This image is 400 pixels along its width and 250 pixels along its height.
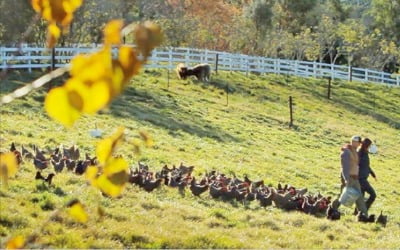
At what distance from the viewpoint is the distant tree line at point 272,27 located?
104 feet

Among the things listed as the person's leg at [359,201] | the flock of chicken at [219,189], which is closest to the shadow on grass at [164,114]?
the flock of chicken at [219,189]

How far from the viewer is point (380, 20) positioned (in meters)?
45.9

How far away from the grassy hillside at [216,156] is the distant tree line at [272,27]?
458 centimetres

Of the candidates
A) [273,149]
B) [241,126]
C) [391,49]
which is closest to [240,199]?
[273,149]

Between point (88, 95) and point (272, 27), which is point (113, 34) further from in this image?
point (272, 27)

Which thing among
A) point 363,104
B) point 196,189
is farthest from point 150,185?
point 363,104

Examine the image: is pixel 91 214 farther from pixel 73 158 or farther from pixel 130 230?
pixel 73 158

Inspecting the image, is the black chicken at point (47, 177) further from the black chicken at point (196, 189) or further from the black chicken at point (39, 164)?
the black chicken at point (196, 189)

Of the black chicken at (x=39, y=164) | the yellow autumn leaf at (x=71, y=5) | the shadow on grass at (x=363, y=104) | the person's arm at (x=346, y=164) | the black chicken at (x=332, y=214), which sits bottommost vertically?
the shadow on grass at (x=363, y=104)

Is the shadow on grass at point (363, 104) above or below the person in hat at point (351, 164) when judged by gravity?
below

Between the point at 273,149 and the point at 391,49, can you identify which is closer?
the point at 273,149

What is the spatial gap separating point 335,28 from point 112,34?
4318 cm

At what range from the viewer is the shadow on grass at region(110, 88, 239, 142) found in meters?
18.5

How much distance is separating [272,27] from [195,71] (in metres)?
12.7
